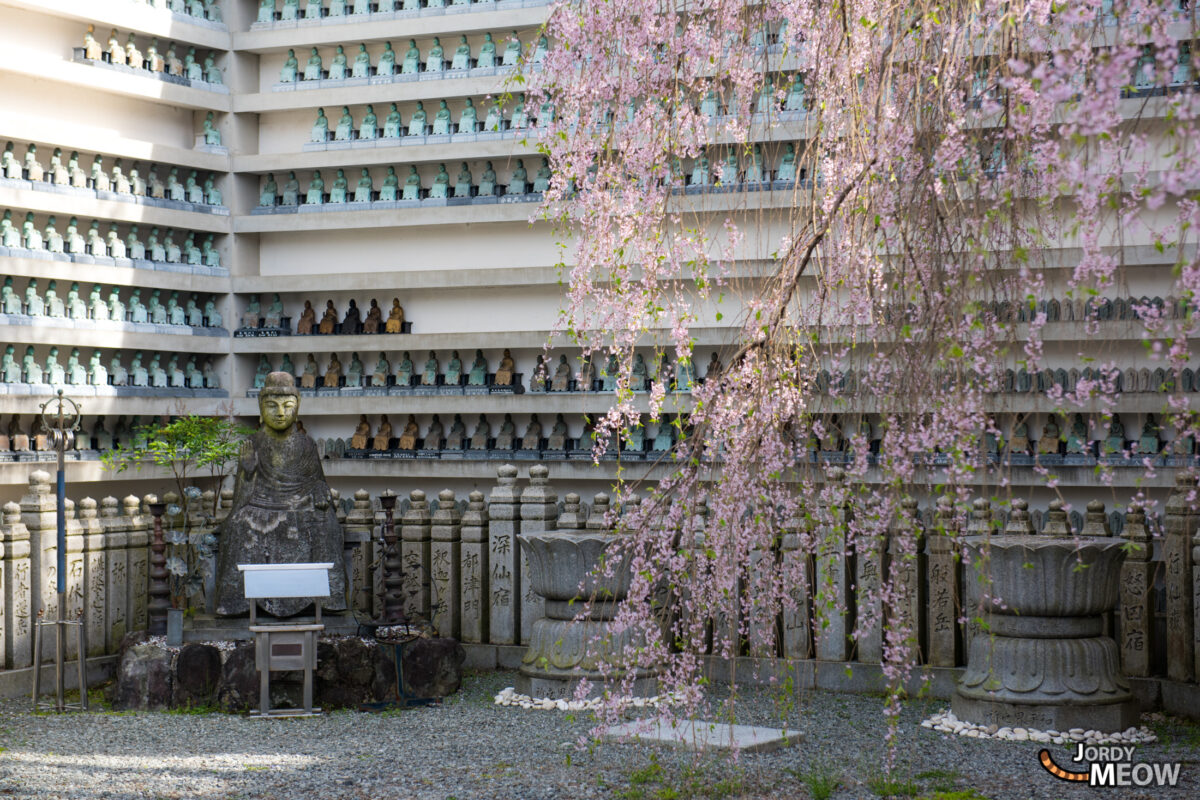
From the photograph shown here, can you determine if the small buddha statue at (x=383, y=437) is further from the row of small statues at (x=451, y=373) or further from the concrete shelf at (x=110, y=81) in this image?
the concrete shelf at (x=110, y=81)

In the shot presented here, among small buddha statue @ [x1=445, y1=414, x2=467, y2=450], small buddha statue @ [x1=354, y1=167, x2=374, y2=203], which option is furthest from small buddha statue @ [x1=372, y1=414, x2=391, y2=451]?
small buddha statue @ [x1=354, y1=167, x2=374, y2=203]

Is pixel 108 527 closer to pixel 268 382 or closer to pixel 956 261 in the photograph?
pixel 268 382

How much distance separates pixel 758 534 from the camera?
5.61m

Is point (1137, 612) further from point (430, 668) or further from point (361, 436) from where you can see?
point (361, 436)

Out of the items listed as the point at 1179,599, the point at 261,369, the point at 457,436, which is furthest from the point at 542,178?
the point at 1179,599

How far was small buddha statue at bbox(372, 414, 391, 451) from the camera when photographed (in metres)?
16.0

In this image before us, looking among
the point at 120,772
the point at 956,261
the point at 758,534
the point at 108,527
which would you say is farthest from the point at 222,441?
the point at 956,261

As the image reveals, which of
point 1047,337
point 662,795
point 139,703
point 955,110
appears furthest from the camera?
point 1047,337

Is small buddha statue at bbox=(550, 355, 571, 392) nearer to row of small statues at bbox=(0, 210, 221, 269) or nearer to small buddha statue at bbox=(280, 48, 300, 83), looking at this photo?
row of small statues at bbox=(0, 210, 221, 269)

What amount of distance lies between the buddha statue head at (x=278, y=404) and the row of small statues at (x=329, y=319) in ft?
21.8

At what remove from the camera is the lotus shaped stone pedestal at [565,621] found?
8.46 metres

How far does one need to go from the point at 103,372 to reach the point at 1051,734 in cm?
1080

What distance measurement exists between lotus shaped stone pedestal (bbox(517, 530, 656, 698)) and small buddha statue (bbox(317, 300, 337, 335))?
8007 millimetres

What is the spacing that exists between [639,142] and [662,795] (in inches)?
109
